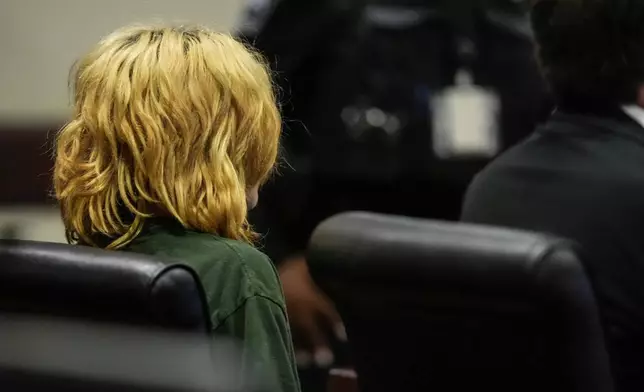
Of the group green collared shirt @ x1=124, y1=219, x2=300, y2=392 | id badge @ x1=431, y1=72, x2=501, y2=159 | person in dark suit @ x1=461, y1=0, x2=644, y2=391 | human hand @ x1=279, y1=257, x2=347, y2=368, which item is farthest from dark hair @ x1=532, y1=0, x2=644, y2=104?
green collared shirt @ x1=124, y1=219, x2=300, y2=392

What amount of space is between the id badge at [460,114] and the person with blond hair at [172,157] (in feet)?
2.90

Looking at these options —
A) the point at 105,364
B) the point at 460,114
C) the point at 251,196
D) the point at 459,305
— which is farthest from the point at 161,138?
the point at 460,114

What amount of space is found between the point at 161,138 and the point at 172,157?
25 millimetres

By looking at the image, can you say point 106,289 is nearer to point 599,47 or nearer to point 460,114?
point 599,47

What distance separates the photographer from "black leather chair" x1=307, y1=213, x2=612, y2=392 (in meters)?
1.13

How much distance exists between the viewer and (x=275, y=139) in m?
1.39

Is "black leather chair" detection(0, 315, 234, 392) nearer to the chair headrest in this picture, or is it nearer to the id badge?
the chair headrest

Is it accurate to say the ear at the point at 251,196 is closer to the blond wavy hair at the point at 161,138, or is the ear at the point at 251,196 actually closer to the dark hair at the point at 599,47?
the blond wavy hair at the point at 161,138

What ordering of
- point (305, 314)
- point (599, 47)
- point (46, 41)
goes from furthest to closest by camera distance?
1. point (46, 41)
2. point (305, 314)
3. point (599, 47)

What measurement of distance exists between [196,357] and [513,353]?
0.67m

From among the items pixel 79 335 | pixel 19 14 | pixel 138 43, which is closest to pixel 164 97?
pixel 138 43

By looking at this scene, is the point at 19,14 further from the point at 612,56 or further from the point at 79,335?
the point at 79,335

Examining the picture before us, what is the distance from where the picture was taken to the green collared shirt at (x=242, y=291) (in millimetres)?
1208

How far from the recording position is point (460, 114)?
221cm
